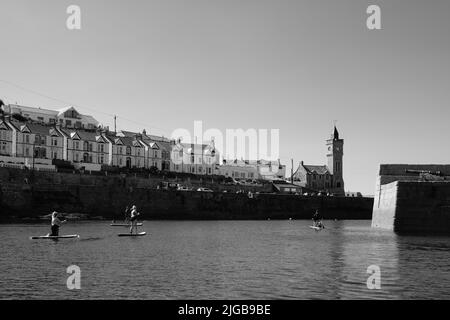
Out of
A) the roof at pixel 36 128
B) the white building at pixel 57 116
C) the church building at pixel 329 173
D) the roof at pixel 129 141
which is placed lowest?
the church building at pixel 329 173

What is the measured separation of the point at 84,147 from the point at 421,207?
3186 inches

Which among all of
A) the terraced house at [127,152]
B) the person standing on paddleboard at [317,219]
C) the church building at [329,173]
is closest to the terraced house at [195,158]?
the terraced house at [127,152]

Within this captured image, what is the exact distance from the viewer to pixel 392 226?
5953 centimetres

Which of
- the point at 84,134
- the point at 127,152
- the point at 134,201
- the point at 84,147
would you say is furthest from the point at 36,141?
the point at 134,201

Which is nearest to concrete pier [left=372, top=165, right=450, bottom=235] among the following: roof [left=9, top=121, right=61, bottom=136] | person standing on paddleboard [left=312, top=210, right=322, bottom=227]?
person standing on paddleboard [left=312, top=210, right=322, bottom=227]

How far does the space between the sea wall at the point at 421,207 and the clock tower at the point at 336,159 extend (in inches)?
4002

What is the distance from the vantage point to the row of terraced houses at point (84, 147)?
10700 centimetres

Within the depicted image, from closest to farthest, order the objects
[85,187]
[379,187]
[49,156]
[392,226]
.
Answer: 1. [392,226]
2. [379,187]
3. [85,187]
4. [49,156]

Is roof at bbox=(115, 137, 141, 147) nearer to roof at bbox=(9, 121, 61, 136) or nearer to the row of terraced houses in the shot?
the row of terraced houses

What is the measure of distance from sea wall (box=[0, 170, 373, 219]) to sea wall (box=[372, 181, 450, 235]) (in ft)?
158

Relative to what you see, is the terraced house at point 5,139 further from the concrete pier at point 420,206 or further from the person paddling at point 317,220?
the concrete pier at point 420,206
